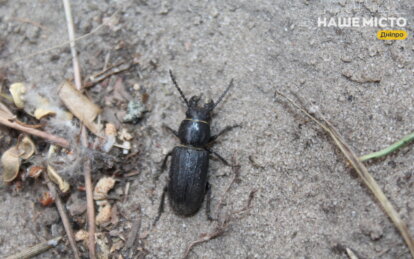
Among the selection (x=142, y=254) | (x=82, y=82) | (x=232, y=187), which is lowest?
(x=142, y=254)

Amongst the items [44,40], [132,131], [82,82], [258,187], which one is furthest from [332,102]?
[44,40]

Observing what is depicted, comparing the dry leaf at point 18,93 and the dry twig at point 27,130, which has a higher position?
the dry leaf at point 18,93

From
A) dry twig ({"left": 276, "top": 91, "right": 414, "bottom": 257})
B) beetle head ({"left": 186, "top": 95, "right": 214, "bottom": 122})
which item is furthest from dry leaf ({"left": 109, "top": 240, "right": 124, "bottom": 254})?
dry twig ({"left": 276, "top": 91, "right": 414, "bottom": 257})

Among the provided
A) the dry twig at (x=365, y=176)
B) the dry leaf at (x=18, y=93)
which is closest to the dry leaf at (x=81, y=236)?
the dry leaf at (x=18, y=93)

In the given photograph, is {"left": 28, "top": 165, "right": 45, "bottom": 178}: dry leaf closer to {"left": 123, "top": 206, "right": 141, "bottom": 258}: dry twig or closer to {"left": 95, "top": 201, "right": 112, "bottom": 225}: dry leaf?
{"left": 95, "top": 201, "right": 112, "bottom": 225}: dry leaf

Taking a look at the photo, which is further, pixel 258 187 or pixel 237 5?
pixel 237 5

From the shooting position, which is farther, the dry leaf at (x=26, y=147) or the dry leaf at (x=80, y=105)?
the dry leaf at (x=80, y=105)

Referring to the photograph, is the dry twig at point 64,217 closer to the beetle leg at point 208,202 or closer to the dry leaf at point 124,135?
the dry leaf at point 124,135

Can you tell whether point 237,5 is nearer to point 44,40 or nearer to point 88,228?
point 44,40

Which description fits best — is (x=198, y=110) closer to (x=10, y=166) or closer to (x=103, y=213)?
(x=103, y=213)
